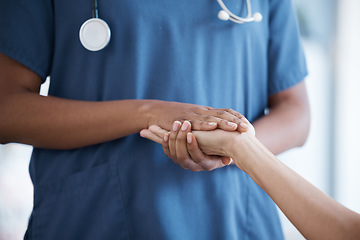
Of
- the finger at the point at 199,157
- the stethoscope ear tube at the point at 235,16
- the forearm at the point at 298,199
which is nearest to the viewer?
the forearm at the point at 298,199

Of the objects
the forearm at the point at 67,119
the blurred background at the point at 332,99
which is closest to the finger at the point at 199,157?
the forearm at the point at 67,119

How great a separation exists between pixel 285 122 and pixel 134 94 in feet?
1.23

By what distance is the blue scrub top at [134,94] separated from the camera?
727 millimetres

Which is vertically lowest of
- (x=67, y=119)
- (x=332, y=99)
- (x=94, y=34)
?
(x=67, y=119)

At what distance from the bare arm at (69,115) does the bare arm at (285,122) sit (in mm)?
183

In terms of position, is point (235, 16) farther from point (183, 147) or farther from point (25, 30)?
point (25, 30)

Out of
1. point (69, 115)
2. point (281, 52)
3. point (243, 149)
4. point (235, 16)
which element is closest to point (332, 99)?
point (281, 52)

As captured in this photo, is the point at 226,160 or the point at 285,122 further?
the point at 285,122

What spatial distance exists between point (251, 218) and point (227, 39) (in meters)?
0.41

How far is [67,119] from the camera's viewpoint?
718 mm

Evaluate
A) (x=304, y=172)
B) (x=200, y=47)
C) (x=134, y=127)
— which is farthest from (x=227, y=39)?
(x=304, y=172)

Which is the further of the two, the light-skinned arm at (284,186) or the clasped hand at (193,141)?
the clasped hand at (193,141)

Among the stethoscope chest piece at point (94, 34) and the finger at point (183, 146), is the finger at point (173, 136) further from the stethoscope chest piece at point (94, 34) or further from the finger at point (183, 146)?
the stethoscope chest piece at point (94, 34)

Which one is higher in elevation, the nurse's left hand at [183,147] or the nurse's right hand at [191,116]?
the nurse's right hand at [191,116]
